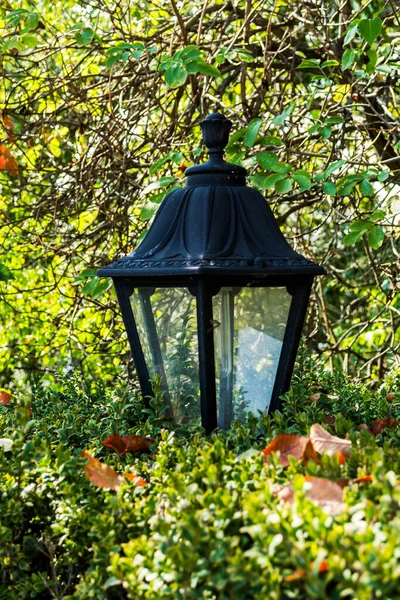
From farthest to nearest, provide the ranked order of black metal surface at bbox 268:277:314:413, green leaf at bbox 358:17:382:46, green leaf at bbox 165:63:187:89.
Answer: green leaf at bbox 165:63:187:89 → green leaf at bbox 358:17:382:46 → black metal surface at bbox 268:277:314:413

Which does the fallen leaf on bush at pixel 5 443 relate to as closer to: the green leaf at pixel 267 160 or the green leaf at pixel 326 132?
the green leaf at pixel 267 160

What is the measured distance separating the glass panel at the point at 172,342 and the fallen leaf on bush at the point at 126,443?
0.70 ft

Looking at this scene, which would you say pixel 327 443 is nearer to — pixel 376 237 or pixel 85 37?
pixel 376 237

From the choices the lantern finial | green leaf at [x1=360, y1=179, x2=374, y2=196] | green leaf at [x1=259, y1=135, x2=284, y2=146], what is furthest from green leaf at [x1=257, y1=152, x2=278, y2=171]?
the lantern finial

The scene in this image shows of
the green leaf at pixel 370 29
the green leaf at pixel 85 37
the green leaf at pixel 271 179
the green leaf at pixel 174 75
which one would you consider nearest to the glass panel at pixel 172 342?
the green leaf at pixel 271 179

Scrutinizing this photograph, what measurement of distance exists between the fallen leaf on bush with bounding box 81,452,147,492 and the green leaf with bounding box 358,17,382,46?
5.73ft

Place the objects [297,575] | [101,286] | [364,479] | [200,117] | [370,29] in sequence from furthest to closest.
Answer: [200,117] < [101,286] < [370,29] < [364,479] < [297,575]

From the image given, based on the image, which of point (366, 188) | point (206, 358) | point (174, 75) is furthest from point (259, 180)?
point (206, 358)

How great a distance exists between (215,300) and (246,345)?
165 millimetres

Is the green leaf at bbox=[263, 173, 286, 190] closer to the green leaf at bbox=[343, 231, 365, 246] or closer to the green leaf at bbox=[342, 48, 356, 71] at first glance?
the green leaf at bbox=[343, 231, 365, 246]

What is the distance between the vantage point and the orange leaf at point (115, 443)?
2098 mm

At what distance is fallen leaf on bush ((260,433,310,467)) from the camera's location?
5.75ft

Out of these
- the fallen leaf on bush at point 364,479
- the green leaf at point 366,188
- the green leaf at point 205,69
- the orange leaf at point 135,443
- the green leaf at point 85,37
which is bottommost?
the fallen leaf on bush at point 364,479

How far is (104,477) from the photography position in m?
1.75
